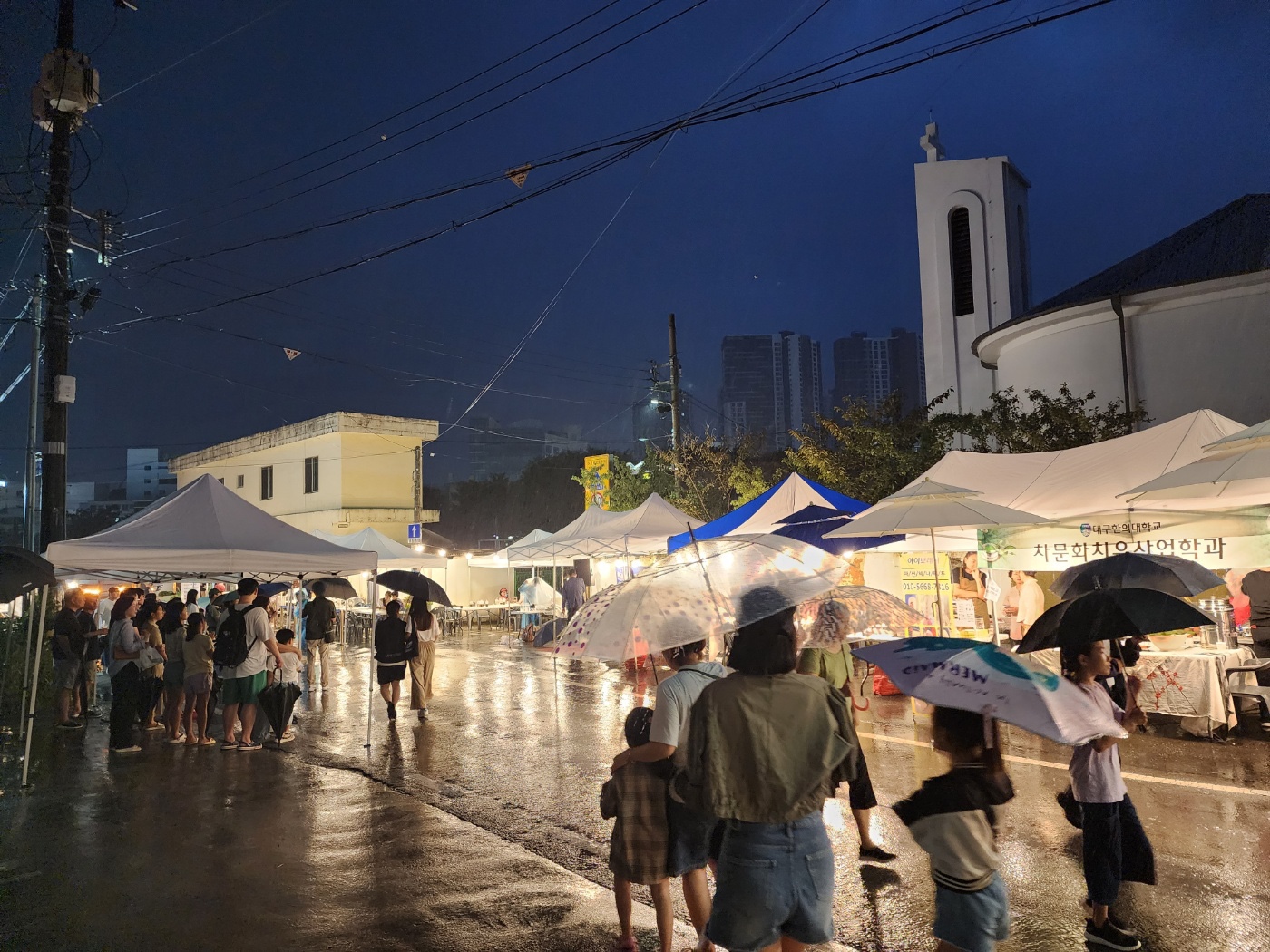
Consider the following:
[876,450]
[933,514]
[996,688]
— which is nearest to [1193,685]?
[933,514]

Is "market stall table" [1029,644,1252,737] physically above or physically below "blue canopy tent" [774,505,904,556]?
below

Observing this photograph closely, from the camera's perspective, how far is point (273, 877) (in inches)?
241

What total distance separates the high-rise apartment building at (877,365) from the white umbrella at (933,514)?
95467mm

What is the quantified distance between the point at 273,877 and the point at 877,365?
413ft

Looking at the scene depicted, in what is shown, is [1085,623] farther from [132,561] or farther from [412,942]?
[132,561]

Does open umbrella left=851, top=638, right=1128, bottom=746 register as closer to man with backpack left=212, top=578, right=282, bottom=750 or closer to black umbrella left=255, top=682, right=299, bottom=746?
man with backpack left=212, top=578, right=282, bottom=750

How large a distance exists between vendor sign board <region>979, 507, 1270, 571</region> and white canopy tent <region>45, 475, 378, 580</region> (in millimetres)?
8272

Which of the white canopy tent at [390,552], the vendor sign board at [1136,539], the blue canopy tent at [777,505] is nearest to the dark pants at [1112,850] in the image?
the vendor sign board at [1136,539]

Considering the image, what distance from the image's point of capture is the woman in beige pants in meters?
12.8

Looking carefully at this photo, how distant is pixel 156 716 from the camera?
1328 centimetres

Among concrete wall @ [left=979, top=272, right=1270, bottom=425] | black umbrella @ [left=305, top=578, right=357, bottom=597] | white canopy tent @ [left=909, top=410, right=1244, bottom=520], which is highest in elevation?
concrete wall @ [left=979, top=272, right=1270, bottom=425]

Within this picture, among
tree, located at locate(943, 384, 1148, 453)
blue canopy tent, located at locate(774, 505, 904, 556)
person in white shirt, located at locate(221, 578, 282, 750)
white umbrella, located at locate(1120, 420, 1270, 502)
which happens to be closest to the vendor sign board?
white umbrella, located at locate(1120, 420, 1270, 502)

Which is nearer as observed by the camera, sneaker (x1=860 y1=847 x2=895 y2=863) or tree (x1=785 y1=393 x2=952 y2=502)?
sneaker (x1=860 y1=847 x2=895 y2=863)

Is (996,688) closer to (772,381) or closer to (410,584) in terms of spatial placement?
(410,584)
